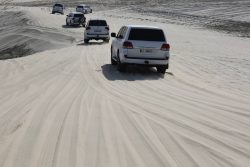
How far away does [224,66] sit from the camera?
2173 centimetres

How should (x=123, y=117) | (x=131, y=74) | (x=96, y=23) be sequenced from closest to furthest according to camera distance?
(x=123, y=117)
(x=131, y=74)
(x=96, y=23)

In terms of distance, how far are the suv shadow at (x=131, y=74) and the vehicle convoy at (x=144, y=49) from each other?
14.8 inches

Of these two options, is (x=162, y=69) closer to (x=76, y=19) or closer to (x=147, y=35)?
(x=147, y=35)

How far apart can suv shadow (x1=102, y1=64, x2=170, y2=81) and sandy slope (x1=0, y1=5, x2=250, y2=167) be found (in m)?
0.03

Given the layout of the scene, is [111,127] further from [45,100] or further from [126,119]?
[45,100]

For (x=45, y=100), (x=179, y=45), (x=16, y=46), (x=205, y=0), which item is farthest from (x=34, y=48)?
(x=205, y=0)

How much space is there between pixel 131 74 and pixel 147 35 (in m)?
1.56

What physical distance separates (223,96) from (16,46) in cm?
2935

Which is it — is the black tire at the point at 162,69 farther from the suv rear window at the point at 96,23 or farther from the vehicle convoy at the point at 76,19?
the vehicle convoy at the point at 76,19

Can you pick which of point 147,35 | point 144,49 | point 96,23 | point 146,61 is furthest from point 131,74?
point 96,23

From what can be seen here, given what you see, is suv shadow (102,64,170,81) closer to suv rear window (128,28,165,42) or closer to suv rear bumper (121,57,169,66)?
suv rear bumper (121,57,169,66)

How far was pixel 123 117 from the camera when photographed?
10805 mm

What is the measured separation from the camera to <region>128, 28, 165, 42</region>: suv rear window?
19.7 metres

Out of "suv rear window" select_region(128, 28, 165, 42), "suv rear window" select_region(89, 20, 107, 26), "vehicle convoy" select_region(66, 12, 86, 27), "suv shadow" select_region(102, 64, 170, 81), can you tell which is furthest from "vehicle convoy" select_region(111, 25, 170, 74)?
"vehicle convoy" select_region(66, 12, 86, 27)
